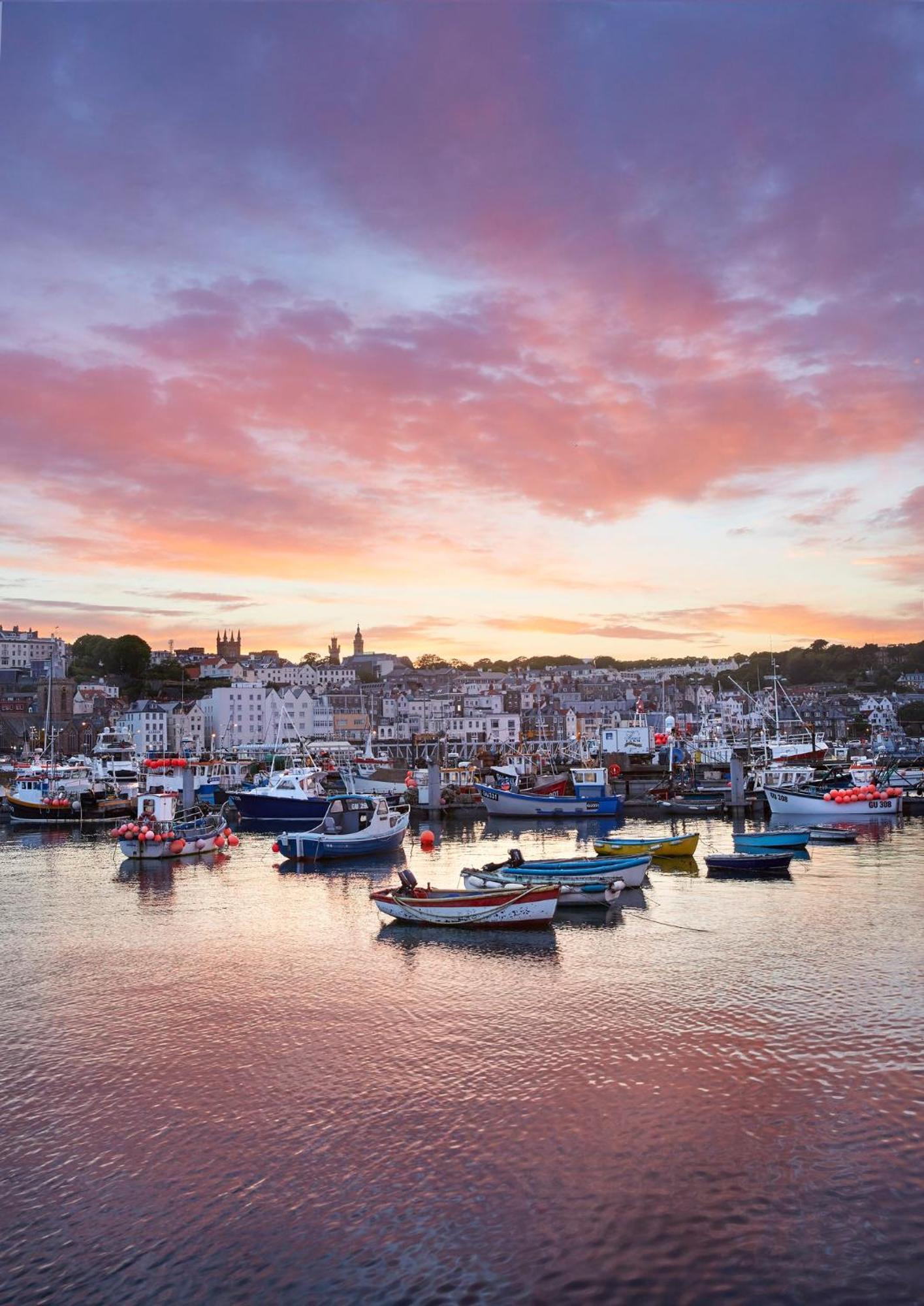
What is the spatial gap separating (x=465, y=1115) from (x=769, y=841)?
34647 millimetres

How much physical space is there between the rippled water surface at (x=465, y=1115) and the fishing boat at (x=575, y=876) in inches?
137

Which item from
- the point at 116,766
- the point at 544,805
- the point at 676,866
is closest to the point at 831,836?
the point at 676,866

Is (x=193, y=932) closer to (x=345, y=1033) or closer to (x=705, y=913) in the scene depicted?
(x=345, y=1033)

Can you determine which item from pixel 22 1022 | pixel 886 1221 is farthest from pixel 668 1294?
pixel 22 1022

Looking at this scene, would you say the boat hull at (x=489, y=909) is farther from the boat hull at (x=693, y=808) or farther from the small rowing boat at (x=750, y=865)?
the boat hull at (x=693, y=808)

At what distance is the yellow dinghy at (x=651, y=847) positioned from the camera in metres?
44.2

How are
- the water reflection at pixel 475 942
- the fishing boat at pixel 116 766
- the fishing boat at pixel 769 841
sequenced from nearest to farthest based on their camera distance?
the water reflection at pixel 475 942
the fishing boat at pixel 769 841
the fishing boat at pixel 116 766

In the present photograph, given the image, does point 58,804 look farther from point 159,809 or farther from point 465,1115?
point 465,1115

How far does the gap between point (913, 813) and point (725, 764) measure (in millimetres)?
30583

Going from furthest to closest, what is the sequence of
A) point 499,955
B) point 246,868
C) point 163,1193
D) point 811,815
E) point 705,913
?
point 811,815 < point 246,868 < point 705,913 < point 499,955 < point 163,1193

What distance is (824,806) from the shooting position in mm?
65000

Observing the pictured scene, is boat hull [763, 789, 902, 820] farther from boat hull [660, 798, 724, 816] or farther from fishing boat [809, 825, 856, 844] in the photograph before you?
fishing boat [809, 825, 856, 844]

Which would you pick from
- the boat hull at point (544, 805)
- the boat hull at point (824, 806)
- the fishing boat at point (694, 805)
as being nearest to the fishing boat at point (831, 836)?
the boat hull at point (824, 806)

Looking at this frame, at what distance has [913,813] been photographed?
6762 cm
